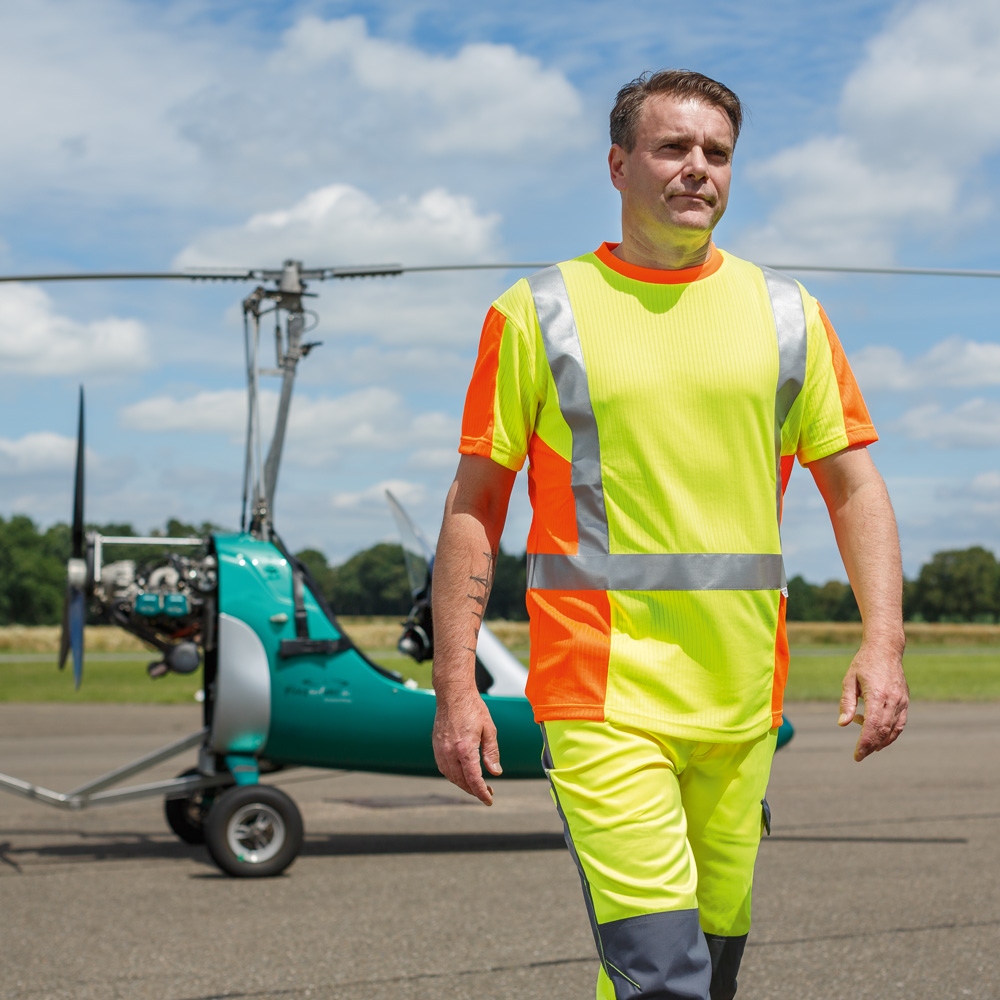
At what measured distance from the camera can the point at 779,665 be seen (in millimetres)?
2814

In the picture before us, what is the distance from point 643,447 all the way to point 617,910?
Answer: 87 cm

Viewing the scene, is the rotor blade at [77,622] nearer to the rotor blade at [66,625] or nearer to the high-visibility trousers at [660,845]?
the rotor blade at [66,625]

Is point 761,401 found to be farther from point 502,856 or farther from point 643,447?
point 502,856

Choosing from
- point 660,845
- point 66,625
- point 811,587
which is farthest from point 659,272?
point 811,587

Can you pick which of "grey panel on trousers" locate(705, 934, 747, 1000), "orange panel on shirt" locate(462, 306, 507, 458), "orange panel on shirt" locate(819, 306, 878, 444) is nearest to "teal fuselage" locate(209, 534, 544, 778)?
"grey panel on trousers" locate(705, 934, 747, 1000)

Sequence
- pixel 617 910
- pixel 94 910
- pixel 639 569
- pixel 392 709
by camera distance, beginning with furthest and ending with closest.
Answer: pixel 392 709 → pixel 94 910 → pixel 639 569 → pixel 617 910

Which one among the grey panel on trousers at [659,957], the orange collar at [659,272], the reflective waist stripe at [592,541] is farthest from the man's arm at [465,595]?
the orange collar at [659,272]

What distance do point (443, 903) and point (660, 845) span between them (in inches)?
167

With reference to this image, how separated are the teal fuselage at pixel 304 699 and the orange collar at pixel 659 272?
522 cm

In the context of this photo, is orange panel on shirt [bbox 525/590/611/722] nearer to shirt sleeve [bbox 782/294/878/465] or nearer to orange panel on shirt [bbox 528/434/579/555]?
orange panel on shirt [bbox 528/434/579/555]

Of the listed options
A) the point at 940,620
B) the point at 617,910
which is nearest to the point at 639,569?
the point at 617,910

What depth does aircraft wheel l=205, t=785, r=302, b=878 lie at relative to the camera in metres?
7.32

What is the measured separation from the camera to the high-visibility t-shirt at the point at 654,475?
264cm

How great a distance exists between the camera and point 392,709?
7.95 m
